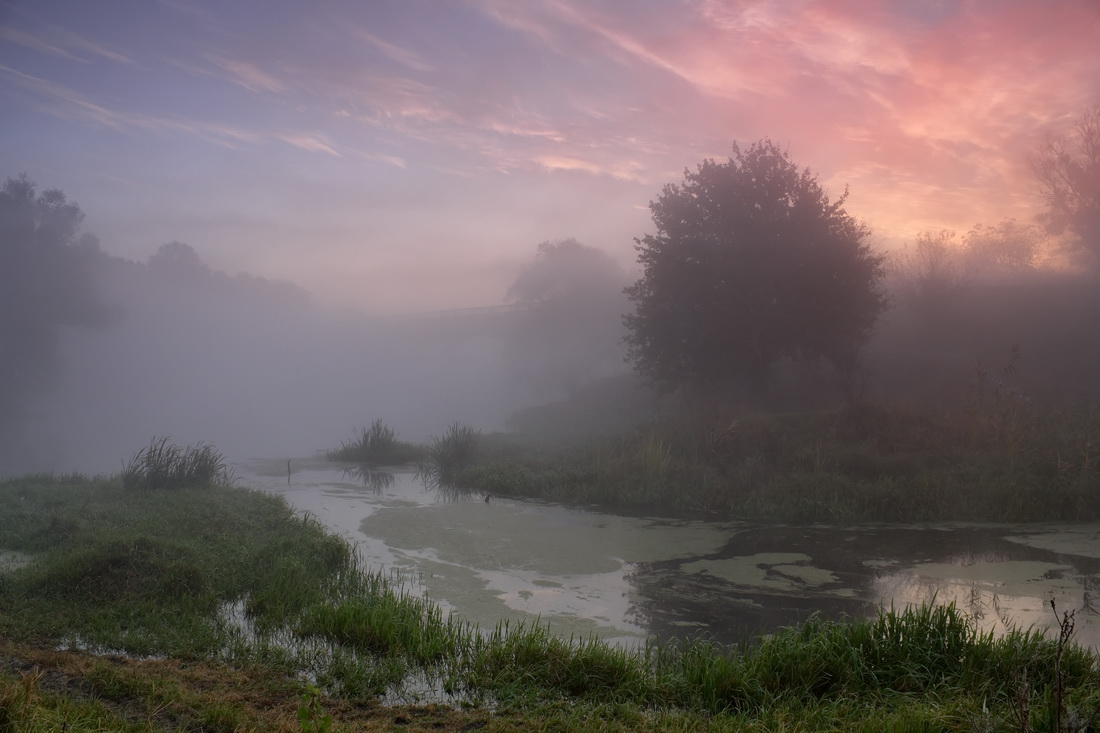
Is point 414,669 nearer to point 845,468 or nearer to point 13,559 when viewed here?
point 13,559

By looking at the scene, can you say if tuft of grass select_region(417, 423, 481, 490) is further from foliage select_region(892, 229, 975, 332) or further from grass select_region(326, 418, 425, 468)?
foliage select_region(892, 229, 975, 332)

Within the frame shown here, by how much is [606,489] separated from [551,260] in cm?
4166

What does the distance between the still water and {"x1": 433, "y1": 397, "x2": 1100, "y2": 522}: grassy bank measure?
823mm

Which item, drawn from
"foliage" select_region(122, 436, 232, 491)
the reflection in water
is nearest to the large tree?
the reflection in water

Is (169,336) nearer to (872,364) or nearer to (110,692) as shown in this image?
(872,364)

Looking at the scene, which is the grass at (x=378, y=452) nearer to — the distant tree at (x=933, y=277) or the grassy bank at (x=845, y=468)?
the grassy bank at (x=845, y=468)

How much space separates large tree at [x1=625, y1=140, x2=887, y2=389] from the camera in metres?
20.9

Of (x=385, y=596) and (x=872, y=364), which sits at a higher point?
(x=872, y=364)

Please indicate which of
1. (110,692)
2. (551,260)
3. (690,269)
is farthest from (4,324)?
(110,692)

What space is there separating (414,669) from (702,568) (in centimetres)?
434

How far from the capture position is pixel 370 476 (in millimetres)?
17203

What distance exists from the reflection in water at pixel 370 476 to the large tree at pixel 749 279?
31.2 ft

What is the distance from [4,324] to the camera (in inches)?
1752

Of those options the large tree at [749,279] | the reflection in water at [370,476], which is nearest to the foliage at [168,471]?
the reflection in water at [370,476]
